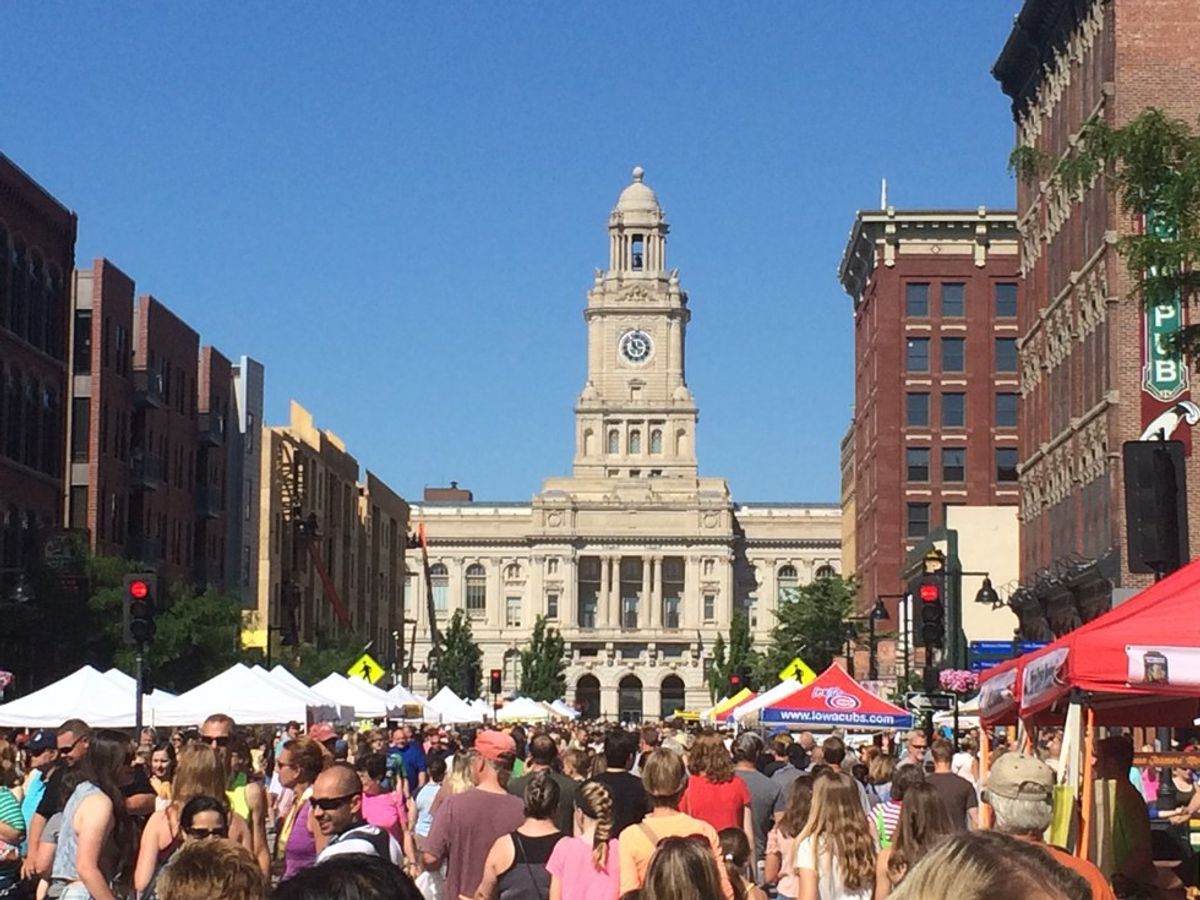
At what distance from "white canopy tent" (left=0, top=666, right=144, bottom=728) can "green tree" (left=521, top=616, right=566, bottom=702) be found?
5437 inches

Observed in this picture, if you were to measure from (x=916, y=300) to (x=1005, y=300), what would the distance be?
12.2ft

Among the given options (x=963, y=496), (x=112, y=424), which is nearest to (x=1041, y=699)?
(x=112, y=424)

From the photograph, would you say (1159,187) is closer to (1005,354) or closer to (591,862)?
(591,862)

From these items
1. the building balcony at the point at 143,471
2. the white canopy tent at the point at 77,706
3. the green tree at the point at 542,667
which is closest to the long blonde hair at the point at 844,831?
the white canopy tent at the point at 77,706

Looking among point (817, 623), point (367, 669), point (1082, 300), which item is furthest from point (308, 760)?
point (817, 623)

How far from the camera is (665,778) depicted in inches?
477

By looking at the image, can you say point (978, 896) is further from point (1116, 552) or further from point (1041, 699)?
point (1116, 552)

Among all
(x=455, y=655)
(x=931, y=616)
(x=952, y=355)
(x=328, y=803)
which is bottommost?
(x=328, y=803)

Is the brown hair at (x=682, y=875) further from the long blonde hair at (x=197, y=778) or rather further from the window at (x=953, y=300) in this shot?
the window at (x=953, y=300)

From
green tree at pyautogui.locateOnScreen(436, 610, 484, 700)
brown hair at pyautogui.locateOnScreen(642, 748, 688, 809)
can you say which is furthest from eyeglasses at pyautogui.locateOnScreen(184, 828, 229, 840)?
green tree at pyautogui.locateOnScreen(436, 610, 484, 700)

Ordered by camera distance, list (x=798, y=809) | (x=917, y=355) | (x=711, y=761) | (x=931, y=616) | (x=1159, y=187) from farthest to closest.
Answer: (x=917, y=355) → (x=931, y=616) → (x=1159, y=187) → (x=711, y=761) → (x=798, y=809)

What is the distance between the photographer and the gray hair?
9.67 m

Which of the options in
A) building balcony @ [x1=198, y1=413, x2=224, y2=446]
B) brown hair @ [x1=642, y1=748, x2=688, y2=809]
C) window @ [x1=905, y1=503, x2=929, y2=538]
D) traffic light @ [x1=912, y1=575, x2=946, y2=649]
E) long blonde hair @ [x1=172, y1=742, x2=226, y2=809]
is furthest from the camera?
window @ [x1=905, y1=503, x2=929, y2=538]

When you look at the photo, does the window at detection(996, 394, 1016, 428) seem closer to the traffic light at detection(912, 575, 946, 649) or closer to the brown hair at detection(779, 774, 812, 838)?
the traffic light at detection(912, 575, 946, 649)
